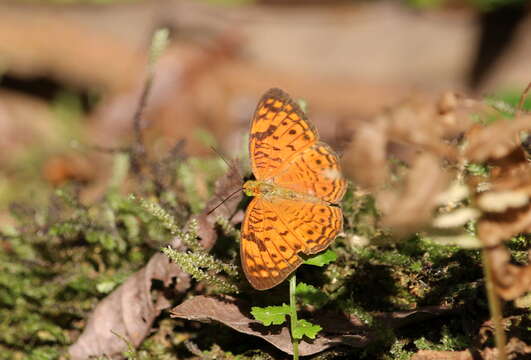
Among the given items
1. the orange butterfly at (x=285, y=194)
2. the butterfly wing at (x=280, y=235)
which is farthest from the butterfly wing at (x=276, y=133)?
the butterfly wing at (x=280, y=235)

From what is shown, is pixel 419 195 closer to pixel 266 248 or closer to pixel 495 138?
pixel 495 138

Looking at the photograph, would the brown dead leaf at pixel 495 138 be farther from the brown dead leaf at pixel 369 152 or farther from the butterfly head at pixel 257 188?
the butterfly head at pixel 257 188

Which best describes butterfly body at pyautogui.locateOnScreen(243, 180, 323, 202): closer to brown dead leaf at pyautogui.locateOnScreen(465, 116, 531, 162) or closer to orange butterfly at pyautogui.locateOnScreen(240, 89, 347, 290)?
orange butterfly at pyautogui.locateOnScreen(240, 89, 347, 290)

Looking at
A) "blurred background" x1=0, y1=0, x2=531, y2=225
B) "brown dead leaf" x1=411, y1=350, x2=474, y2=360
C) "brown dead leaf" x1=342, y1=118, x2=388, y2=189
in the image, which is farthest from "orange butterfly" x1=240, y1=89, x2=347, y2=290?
"blurred background" x1=0, y1=0, x2=531, y2=225

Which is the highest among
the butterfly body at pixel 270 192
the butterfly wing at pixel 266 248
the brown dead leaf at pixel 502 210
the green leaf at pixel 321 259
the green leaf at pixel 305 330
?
the brown dead leaf at pixel 502 210

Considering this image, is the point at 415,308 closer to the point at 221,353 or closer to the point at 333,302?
the point at 333,302

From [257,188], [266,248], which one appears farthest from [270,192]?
[266,248]
